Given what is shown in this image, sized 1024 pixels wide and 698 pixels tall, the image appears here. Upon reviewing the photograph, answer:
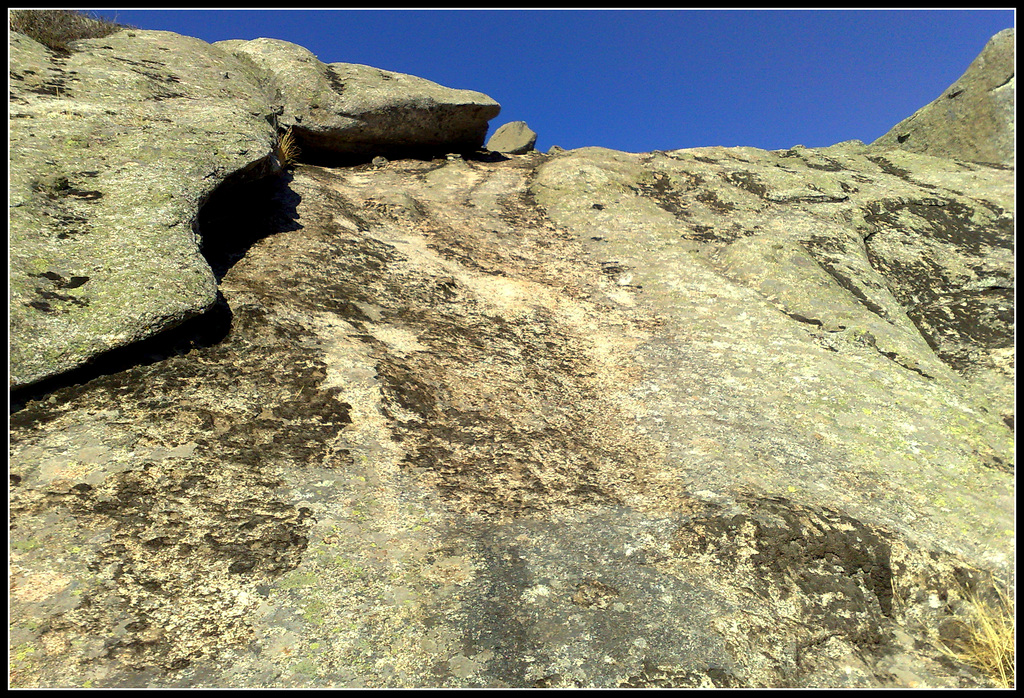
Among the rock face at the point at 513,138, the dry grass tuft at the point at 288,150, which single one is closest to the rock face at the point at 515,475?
Answer: the dry grass tuft at the point at 288,150

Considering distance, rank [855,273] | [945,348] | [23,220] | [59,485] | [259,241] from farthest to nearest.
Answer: [855,273], [945,348], [259,241], [23,220], [59,485]

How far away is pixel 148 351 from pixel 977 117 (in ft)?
72.1

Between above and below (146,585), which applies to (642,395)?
above

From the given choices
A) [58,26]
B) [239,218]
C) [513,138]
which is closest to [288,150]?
[239,218]

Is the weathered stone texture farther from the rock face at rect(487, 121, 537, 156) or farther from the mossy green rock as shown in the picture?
the rock face at rect(487, 121, 537, 156)

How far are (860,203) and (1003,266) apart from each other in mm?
2967

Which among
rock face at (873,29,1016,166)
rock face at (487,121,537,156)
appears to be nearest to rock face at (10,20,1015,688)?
rock face at (873,29,1016,166)

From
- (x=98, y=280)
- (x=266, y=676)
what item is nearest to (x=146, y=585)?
(x=266, y=676)

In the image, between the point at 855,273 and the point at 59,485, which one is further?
the point at 855,273

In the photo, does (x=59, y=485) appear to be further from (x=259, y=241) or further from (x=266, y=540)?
(x=259, y=241)

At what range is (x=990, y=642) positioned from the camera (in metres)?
4.41

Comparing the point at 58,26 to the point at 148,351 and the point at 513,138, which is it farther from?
the point at 513,138

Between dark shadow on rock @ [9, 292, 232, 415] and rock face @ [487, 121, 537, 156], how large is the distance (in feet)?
61.0

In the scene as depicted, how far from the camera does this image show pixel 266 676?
359 cm
